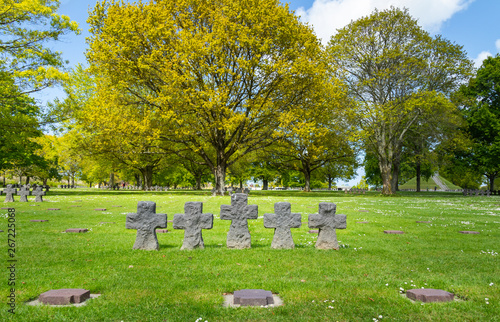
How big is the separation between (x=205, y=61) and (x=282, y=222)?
25.6 meters

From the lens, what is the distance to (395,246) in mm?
8625

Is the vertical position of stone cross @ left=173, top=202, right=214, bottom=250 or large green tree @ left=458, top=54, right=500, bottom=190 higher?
large green tree @ left=458, top=54, right=500, bottom=190

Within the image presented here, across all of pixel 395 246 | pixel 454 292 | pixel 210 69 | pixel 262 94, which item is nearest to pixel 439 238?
pixel 395 246

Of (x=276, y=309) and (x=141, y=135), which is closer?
(x=276, y=309)

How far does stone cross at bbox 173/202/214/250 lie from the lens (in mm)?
7926

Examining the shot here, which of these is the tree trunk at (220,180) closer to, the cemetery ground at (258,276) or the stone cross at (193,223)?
the cemetery ground at (258,276)

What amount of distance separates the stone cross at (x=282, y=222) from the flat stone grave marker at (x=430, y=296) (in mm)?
3429

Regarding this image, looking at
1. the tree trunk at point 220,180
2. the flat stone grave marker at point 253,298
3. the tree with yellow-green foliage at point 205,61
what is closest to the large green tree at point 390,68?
the tree with yellow-green foliage at point 205,61

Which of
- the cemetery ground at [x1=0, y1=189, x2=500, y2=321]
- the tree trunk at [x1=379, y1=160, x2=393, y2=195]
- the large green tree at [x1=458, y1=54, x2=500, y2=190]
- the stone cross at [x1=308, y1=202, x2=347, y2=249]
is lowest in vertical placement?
the cemetery ground at [x1=0, y1=189, x2=500, y2=321]

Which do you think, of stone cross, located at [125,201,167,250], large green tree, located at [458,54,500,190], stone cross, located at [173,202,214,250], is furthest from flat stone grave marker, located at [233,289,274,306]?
large green tree, located at [458,54,500,190]

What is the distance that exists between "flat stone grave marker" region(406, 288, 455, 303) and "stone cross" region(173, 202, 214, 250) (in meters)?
4.47

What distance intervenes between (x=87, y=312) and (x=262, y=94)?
3059cm

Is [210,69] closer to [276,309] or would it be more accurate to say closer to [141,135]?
[141,135]

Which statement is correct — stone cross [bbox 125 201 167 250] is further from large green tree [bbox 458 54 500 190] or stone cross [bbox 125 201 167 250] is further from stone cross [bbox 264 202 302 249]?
large green tree [bbox 458 54 500 190]
